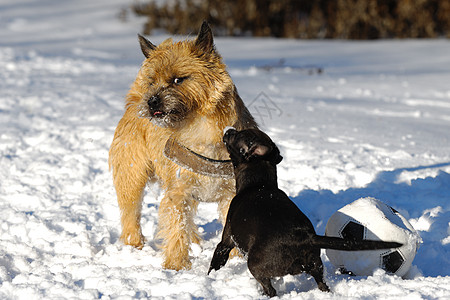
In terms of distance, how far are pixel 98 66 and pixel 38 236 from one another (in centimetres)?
754

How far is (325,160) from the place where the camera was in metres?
5.78

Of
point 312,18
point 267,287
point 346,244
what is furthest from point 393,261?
point 312,18

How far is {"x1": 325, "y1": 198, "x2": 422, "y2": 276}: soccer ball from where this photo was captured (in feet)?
11.0

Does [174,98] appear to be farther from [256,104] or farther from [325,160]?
[256,104]

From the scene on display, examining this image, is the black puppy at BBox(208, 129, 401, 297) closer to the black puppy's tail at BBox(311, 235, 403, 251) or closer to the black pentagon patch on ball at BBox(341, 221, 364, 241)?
the black puppy's tail at BBox(311, 235, 403, 251)

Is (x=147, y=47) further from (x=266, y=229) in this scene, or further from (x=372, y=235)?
(x=372, y=235)

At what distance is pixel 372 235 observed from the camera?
11.3 feet

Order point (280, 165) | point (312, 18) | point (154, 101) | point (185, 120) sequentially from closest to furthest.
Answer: point (154, 101) < point (185, 120) < point (280, 165) < point (312, 18)

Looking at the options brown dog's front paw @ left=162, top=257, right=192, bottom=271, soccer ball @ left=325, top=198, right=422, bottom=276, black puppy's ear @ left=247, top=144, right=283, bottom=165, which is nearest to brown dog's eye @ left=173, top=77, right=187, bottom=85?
black puppy's ear @ left=247, top=144, right=283, bottom=165

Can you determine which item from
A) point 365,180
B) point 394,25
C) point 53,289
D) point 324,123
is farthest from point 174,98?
point 394,25

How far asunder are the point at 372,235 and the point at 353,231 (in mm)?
118

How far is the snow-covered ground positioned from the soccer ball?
0.38ft

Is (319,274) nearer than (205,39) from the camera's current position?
Yes

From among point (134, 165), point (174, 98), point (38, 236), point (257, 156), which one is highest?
point (174, 98)
